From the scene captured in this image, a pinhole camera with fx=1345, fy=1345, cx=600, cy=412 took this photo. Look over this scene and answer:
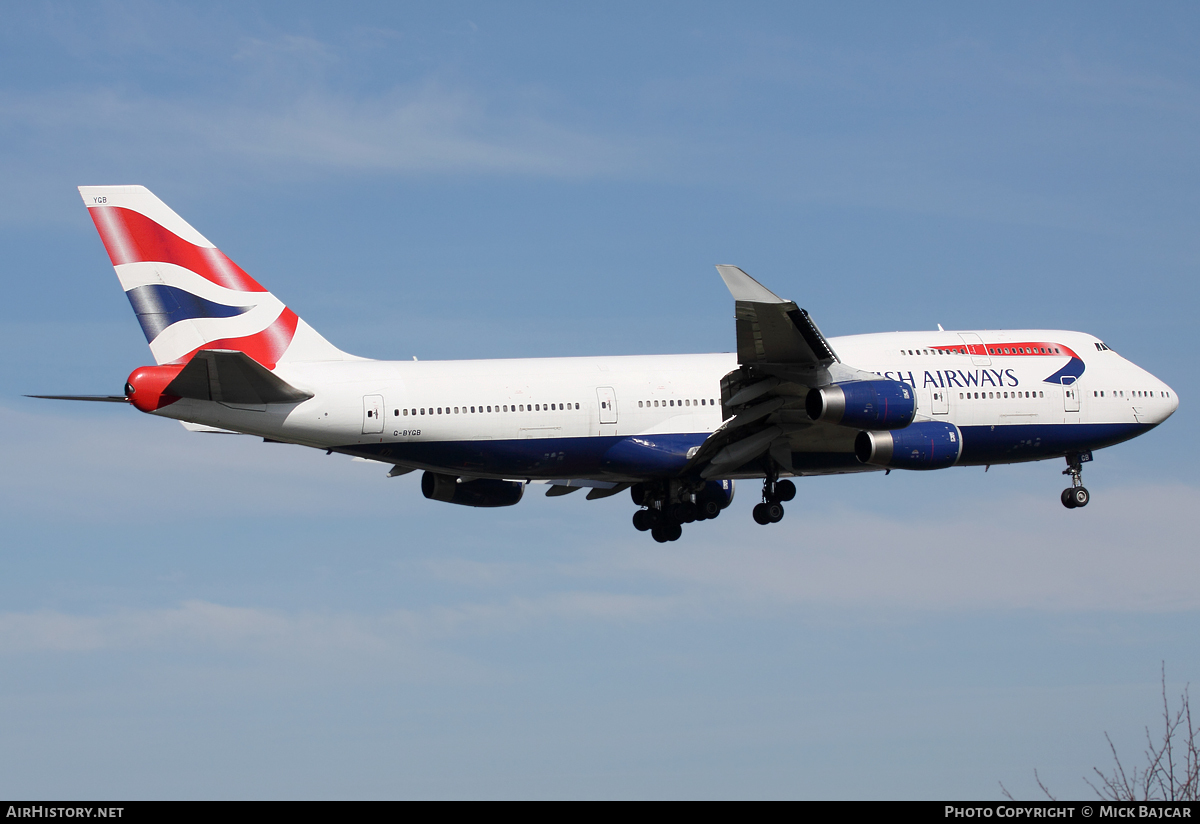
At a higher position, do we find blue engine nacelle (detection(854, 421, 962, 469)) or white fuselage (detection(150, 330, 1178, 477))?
white fuselage (detection(150, 330, 1178, 477))

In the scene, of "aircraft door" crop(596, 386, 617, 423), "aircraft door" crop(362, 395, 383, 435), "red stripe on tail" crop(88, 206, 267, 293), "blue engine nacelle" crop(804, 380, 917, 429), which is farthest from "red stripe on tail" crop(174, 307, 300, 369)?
"blue engine nacelle" crop(804, 380, 917, 429)

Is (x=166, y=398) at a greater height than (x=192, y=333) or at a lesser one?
lesser

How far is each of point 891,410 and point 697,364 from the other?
22.6ft

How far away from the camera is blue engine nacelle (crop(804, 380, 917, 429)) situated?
3512cm

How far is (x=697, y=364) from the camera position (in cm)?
4034

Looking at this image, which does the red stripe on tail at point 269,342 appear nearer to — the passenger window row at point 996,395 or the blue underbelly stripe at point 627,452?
the blue underbelly stripe at point 627,452

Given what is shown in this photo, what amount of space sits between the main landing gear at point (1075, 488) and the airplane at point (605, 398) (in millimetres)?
993

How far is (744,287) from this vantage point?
3238 centimetres

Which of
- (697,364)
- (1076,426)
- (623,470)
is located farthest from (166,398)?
(1076,426)

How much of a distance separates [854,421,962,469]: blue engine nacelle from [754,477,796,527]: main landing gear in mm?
3244

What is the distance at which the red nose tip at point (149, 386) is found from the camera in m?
32.8

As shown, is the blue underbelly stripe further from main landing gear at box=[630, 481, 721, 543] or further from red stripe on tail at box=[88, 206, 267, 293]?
red stripe on tail at box=[88, 206, 267, 293]

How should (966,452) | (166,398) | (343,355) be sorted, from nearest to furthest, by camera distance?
(166,398) < (343,355) < (966,452)
